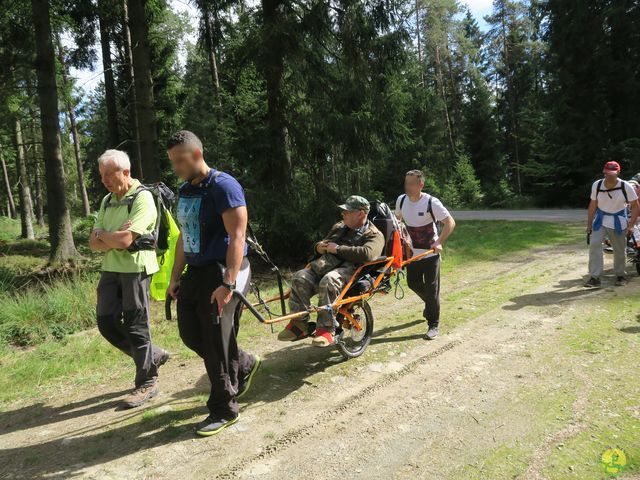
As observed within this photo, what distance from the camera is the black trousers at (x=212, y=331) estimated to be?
3.34m

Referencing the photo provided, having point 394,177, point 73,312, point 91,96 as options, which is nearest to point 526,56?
point 394,177

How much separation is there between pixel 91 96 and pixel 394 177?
2068 cm

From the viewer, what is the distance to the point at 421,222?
5.81m

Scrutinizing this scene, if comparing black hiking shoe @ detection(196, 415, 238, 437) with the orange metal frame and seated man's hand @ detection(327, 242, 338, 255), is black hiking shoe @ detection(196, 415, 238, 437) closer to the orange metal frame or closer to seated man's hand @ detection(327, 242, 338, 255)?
the orange metal frame

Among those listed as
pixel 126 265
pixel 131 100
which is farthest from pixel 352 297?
pixel 131 100

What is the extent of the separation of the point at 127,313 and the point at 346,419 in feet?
6.78

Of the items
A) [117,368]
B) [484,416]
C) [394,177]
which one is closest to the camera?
[484,416]

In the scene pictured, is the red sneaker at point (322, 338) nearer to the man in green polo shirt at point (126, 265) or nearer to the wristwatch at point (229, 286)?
the wristwatch at point (229, 286)

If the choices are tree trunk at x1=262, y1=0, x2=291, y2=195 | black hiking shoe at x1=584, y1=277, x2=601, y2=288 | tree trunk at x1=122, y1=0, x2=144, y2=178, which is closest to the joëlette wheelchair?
black hiking shoe at x1=584, y1=277, x2=601, y2=288

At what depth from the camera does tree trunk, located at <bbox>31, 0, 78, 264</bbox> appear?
10234mm

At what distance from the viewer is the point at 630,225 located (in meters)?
7.36

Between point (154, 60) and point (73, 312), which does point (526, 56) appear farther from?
point (73, 312)

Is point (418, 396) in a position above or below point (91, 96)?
below

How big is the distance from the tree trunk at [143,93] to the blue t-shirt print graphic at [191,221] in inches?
244
